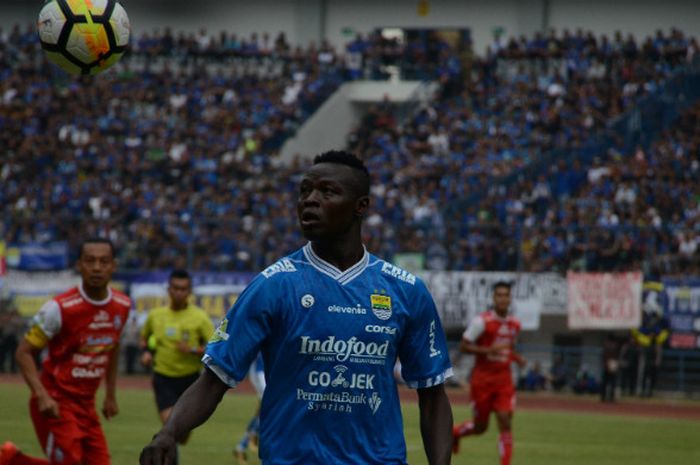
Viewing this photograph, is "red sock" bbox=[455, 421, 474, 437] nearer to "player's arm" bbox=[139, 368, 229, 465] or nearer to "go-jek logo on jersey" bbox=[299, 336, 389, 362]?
"go-jek logo on jersey" bbox=[299, 336, 389, 362]

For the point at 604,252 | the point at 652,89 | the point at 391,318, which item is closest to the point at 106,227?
the point at 604,252

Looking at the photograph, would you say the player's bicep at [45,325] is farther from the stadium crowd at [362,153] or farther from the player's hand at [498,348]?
the stadium crowd at [362,153]

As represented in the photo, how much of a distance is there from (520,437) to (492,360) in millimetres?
4434

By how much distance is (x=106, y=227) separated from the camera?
33656 millimetres

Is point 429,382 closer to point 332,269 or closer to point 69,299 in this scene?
point 332,269

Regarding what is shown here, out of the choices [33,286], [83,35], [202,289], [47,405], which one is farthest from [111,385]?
[33,286]

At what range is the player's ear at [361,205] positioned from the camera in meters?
5.28

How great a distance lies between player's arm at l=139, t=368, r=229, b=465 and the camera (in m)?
4.79

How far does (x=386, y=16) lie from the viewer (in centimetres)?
4488

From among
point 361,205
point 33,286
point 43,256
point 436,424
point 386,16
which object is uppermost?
point 386,16

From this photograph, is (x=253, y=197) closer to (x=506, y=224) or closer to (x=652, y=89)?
(x=506, y=224)

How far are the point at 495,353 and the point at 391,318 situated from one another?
10.2 m

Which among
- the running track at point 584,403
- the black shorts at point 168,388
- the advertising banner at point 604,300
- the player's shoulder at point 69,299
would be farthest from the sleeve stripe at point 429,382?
the advertising banner at point 604,300

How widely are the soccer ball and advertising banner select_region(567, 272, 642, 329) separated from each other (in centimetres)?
2059
